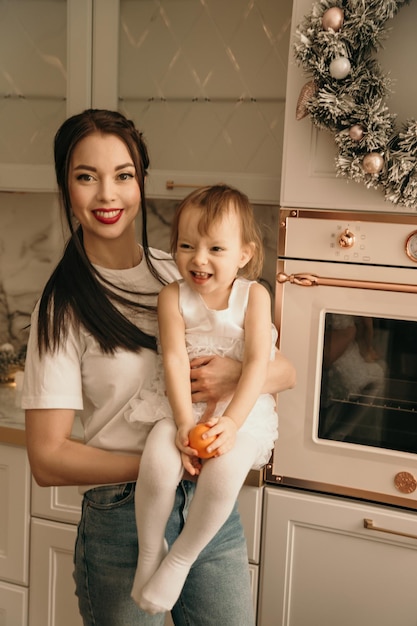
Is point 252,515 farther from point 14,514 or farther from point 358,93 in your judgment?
point 358,93

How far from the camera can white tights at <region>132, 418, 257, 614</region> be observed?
3.85 feet

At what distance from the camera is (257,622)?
181 cm

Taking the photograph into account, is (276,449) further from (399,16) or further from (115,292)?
(399,16)

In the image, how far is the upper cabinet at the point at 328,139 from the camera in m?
1.53

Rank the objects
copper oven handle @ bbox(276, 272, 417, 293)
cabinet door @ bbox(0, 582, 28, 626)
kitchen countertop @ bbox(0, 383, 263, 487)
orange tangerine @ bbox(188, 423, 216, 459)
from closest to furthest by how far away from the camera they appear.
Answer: orange tangerine @ bbox(188, 423, 216, 459), copper oven handle @ bbox(276, 272, 417, 293), kitchen countertop @ bbox(0, 383, 263, 487), cabinet door @ bbox(0, 582, 28, 626)

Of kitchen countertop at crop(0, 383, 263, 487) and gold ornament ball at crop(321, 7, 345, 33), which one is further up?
gold ornament ball at crop(321, 7, 345, 33)

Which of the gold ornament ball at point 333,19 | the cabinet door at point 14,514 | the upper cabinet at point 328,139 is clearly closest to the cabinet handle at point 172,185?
the upper cabinet at point 328,139

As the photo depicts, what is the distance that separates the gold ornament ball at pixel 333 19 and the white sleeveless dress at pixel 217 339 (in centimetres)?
56

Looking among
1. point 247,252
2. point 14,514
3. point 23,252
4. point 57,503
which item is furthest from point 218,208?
point 23,252

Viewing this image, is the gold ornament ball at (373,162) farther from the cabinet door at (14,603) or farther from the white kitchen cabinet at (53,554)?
the cabinet door at (14,603)


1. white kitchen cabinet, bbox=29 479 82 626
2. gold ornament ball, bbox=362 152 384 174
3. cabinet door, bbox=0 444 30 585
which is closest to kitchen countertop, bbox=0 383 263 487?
cabinet door, bbox=0 444 30 585

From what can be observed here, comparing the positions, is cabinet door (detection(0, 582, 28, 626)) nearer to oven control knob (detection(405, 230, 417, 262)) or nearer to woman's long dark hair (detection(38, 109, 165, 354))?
woman's long dark hair (detection(38, 109, 165, 354))

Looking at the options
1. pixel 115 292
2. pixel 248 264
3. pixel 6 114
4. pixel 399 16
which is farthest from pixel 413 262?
pixel 6 114

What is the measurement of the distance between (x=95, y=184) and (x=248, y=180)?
71 cm
